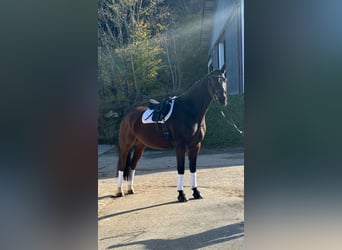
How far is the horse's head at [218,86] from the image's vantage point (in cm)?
337

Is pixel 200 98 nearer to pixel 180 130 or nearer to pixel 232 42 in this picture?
pixel 180 130

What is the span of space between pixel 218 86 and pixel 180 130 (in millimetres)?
692

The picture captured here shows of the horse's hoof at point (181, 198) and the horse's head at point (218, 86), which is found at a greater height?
the horse's head at point (218, 86)

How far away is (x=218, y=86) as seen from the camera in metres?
3.41

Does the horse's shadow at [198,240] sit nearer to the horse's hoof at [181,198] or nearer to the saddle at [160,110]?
the horse's hoof at [181,198]

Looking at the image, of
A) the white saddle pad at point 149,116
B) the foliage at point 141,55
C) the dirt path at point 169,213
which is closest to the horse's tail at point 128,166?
the dirt path at point 169,213

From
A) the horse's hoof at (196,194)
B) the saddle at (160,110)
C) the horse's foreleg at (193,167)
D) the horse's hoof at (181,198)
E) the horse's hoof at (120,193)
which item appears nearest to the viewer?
the horse's hoof at (181,198)

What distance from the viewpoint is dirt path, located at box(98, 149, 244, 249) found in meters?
2.08

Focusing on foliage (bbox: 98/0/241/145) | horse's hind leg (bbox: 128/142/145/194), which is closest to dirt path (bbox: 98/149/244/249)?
horse's hind leg (bbox: 128/142/145/194)

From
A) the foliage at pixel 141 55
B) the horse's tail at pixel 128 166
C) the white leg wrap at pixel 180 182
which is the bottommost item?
the white leg wrap at pixel 180 182

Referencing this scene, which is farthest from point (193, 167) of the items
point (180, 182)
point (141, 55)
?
point (141, 55)

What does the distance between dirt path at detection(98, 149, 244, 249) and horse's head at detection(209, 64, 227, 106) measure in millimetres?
1042
